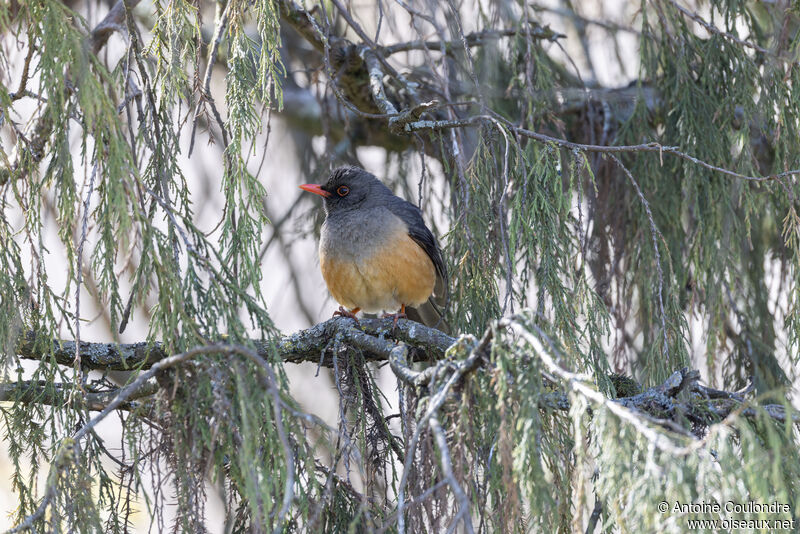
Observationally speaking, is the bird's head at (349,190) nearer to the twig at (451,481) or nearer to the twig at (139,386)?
the twig at (139,386)

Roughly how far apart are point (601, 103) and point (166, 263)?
124 inches

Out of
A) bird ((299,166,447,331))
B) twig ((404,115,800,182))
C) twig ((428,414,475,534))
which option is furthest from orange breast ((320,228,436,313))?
twig ((428,414,475,534))

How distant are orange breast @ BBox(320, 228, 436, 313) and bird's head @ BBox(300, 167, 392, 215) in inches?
10.9

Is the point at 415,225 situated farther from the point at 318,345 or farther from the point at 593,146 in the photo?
the point at 593,146

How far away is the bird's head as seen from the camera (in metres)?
4.41

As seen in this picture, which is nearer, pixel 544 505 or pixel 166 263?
pixel 544 505

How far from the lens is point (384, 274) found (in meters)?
4.27

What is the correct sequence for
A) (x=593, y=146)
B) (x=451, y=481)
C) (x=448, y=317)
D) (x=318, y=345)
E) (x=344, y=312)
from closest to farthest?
(x=451, y=481)
(x=593, y=146)
(x=318, y=345)
(x=448, y=317)
(x=344, y=312)

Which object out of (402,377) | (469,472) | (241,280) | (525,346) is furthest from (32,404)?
(525,346)

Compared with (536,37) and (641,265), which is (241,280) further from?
(536,37)

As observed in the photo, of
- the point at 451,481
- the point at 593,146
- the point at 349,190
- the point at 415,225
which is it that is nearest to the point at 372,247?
the point at 415,225

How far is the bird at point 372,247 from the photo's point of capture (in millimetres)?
4262

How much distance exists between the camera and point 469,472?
A: 194cm

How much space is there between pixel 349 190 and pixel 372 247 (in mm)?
380
